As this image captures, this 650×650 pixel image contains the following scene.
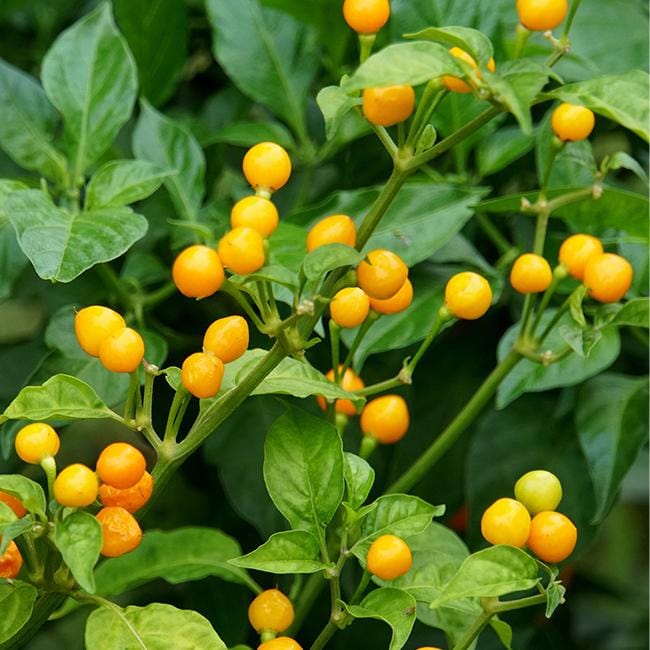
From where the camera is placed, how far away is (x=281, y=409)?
86 cm

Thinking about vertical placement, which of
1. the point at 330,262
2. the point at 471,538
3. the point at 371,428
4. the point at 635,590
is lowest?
the point at 635,590

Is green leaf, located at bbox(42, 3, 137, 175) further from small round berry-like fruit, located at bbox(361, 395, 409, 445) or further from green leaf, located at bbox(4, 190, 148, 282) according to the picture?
small round berry-like fruit, located at bbox(361, 395, 409, 445)

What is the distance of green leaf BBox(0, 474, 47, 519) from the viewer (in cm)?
51

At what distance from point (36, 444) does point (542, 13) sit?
30 centimetres

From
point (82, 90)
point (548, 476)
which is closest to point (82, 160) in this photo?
point (82, 90)

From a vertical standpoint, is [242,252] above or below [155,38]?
above

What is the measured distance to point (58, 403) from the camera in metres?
0.56

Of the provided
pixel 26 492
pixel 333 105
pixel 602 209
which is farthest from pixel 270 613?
pixel 602 209

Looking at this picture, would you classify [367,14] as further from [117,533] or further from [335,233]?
[117,533]

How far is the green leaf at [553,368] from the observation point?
77cm

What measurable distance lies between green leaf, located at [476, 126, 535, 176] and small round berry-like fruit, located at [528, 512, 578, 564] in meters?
0.38

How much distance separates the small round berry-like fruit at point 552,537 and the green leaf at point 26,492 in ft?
0.71

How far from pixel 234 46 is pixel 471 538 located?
1.33 feet

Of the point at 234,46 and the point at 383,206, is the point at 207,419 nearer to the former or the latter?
the point at 383,206
